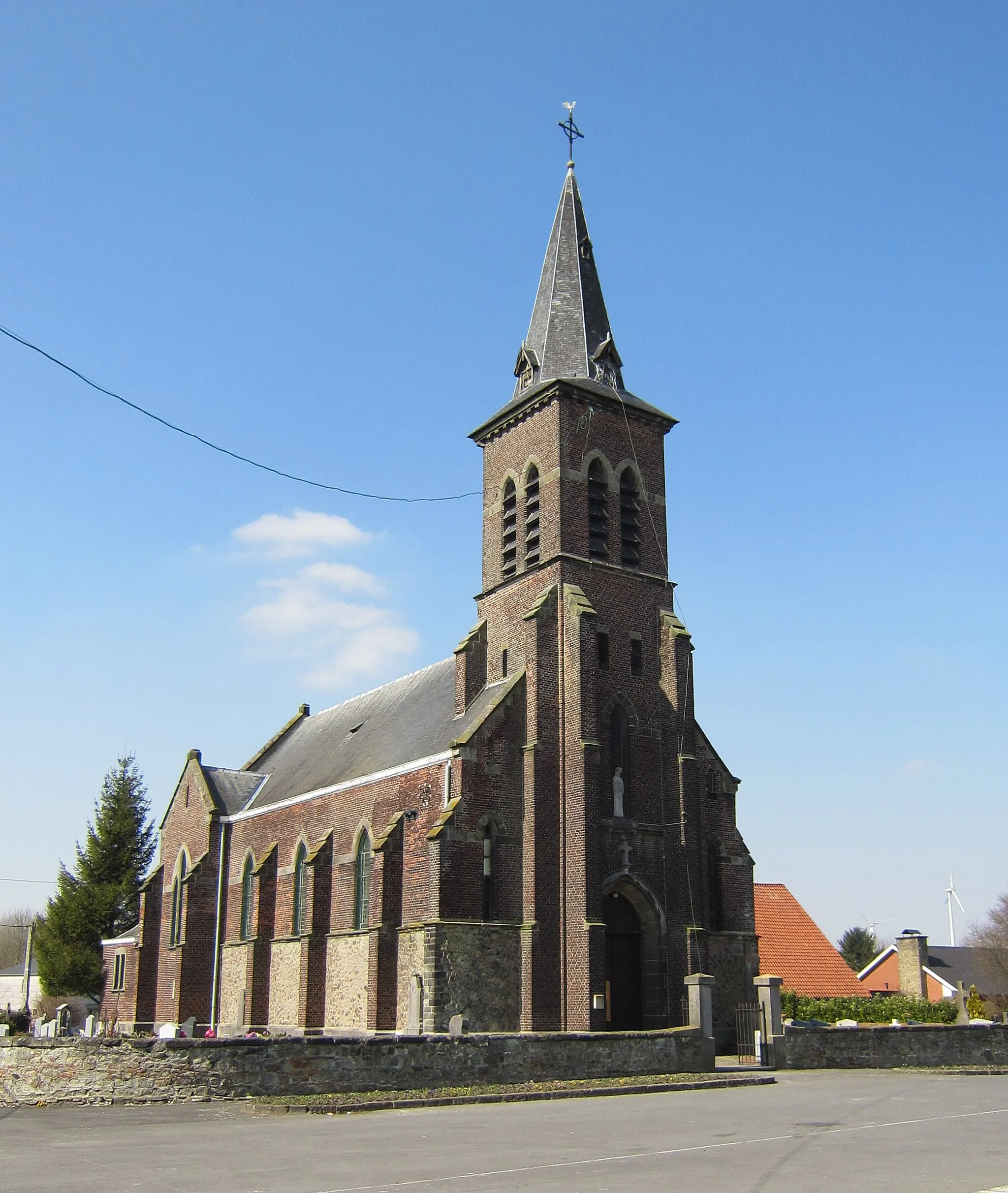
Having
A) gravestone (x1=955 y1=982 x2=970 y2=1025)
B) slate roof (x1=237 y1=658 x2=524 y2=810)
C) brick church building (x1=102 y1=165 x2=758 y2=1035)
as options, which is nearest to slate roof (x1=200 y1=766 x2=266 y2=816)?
slate roof (x1=237 y1=658 x2=524 y2=810)

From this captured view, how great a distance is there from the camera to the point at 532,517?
1334 inches

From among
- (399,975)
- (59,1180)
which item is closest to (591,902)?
(399,975)

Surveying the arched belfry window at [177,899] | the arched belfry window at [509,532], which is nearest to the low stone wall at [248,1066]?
the arched belfry window at [509,532]

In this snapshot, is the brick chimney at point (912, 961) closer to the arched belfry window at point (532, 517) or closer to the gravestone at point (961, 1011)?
the gravestone at point (961, 1011)

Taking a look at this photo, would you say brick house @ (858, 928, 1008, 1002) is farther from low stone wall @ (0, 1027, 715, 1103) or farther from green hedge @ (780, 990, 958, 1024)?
low stone wall @ (0, 1027, 715, 1103)

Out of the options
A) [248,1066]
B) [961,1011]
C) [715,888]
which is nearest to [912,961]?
[961,1011]

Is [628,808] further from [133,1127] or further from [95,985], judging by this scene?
[95,985]

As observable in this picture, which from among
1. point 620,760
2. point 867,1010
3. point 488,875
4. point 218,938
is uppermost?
point 620,760

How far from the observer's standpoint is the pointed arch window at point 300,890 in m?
36.2

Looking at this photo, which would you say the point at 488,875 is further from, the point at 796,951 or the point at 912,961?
the point at 912,961

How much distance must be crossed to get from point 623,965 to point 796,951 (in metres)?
17.5

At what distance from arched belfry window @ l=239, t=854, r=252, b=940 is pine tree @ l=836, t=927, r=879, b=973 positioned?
59.0m

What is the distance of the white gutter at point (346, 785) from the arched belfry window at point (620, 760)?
14.6 ft

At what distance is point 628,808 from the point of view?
31.1 meters
